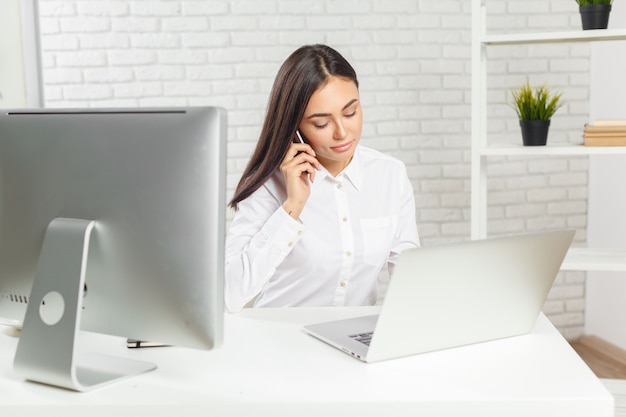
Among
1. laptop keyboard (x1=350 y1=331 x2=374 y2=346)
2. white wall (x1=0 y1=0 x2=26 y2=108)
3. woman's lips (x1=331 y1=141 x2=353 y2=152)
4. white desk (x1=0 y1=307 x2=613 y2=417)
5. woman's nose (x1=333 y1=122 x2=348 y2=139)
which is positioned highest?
white wall (x1=0 y1=0 x2=26 y2=108)

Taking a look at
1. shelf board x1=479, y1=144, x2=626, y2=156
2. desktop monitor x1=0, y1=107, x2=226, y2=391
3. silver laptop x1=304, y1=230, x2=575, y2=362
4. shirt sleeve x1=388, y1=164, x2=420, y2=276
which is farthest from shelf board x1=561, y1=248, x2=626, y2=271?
desktop monitor x1=0, y1=107, x2=226, y2=391

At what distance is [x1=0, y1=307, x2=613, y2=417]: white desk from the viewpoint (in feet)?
3.43

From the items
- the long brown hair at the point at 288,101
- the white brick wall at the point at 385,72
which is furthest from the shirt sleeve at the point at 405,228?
the white brick wall at the point at 385,72

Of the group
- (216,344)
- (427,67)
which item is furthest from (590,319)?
(216,344)

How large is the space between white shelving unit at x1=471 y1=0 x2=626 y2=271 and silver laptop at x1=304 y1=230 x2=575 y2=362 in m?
1.39

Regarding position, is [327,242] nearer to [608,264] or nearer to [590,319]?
[608,264]

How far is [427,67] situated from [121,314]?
2.71 meters

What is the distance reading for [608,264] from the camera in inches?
101

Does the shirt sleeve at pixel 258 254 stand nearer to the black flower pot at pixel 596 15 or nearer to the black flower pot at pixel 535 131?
the black flower pot at pixel 535 131

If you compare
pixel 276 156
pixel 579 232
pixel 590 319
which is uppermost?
pixel 276 156

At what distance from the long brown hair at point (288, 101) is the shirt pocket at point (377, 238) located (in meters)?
0.31

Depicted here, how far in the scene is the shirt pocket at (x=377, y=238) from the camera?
77.5 inches

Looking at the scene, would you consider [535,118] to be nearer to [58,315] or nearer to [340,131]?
[340,131]

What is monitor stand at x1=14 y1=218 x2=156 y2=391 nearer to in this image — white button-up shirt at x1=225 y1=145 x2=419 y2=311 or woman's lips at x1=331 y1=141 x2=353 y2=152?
white button-up shirt at x1=225 y1=145 x2=419 y2=311
